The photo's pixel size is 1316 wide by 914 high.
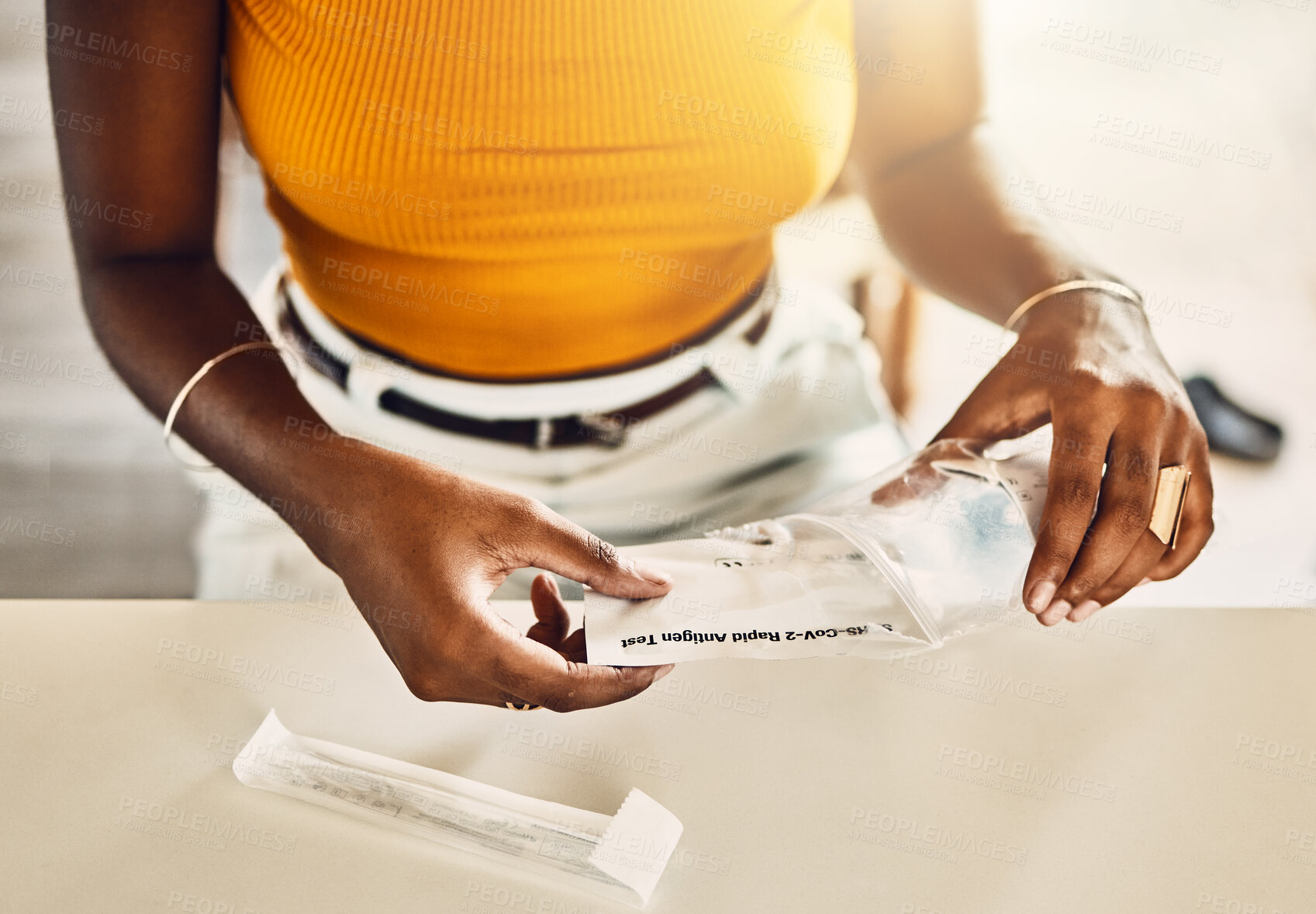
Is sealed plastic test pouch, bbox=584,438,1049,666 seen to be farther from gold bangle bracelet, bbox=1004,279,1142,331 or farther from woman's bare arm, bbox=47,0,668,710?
gold bangle bracelet, bbox=1004,279,1142,331

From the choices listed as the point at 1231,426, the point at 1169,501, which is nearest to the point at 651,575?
the point at 1169,501

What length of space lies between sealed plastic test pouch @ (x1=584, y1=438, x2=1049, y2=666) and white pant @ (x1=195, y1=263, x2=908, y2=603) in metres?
0.12

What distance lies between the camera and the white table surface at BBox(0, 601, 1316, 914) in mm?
512

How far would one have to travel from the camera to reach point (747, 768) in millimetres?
598

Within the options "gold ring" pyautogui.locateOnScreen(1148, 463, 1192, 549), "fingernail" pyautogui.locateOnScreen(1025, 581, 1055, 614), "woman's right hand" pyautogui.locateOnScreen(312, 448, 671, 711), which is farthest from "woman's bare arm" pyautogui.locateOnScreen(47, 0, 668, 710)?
"gold ring" pyautogui.locateOnScreen(1148, 463, 1192, 549)

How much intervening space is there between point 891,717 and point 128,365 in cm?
61

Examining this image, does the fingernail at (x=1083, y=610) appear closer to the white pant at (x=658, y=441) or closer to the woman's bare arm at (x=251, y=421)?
the white pant at (x=658, y=441)

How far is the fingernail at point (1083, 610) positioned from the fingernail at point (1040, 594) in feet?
0.18

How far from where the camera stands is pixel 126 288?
0.66 meters

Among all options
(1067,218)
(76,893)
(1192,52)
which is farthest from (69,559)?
(1192,52)

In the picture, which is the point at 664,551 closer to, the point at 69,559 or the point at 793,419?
the point at 793,419

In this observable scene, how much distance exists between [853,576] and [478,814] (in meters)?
0.28

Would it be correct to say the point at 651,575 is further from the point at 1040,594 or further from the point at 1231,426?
the point at 1231,426

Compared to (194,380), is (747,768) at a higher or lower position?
lower
